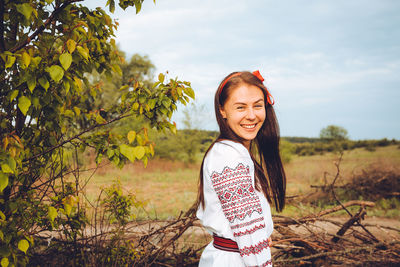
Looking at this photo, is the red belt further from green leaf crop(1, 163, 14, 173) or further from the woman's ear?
green leaf crop(1, 163, 14, 173)

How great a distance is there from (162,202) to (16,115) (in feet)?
23.2

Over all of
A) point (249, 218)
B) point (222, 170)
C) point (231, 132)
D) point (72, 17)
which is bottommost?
point (249, 218)

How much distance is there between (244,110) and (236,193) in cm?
62

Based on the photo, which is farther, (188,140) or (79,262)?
(188,140)

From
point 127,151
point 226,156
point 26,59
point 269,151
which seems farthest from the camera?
point 269,151

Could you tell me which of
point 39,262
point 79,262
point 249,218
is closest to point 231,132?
point 249,218

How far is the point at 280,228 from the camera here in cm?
349

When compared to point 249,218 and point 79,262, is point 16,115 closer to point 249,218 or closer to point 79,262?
point 79,262

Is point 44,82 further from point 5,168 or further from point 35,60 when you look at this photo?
point 5,168

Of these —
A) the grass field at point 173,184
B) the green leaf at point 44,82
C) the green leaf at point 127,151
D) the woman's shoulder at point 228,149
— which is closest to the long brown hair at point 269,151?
the woman's shoulder at point 228,149

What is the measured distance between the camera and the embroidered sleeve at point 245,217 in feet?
4.42

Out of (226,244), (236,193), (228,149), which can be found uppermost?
(228,149)

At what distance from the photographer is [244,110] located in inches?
70.9

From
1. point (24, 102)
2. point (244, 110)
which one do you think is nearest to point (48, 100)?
point (24, 102)
